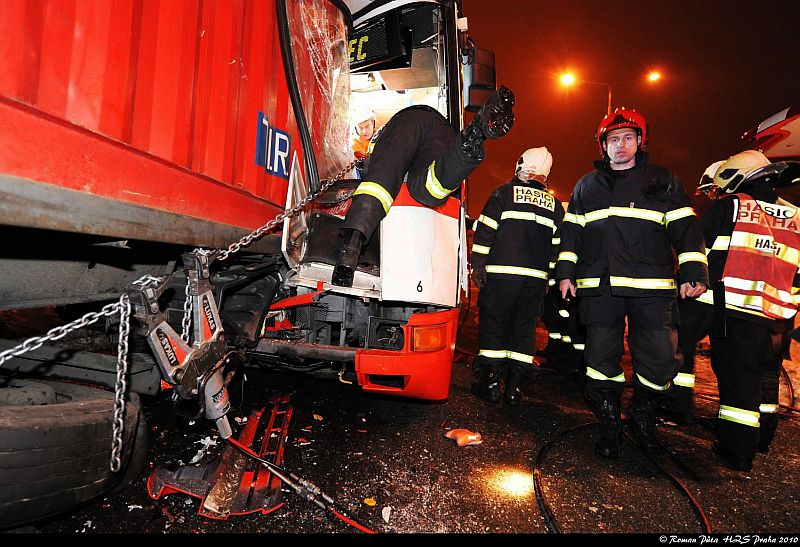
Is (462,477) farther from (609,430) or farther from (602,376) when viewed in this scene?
(602,376)

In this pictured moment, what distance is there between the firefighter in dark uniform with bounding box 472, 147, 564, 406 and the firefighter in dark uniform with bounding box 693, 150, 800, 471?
119cm

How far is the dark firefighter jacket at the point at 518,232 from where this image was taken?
11.2 feet

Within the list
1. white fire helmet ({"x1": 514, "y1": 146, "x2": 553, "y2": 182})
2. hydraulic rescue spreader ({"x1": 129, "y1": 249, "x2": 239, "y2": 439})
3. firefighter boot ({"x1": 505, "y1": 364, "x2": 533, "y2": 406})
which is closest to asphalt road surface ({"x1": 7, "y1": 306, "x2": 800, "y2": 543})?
firefighter boot ({"x1": 505, "y1": 364, "x2": 533, "y2": 406})

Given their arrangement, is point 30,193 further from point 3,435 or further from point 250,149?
point 250,149

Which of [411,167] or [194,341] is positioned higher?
[411,167]

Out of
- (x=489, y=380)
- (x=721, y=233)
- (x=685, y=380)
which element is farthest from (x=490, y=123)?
(x=685, y=380)

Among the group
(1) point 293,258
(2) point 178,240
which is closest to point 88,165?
(2) point 178,240

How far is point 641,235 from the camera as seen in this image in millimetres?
2703

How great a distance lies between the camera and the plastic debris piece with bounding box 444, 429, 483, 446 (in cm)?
254

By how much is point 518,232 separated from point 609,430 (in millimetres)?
1715

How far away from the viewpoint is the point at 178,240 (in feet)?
4.82

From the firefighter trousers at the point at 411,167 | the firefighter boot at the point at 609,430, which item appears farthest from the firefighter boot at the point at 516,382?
the firefighter trousers at the point at 411,167

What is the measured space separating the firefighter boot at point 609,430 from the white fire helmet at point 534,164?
207 cm

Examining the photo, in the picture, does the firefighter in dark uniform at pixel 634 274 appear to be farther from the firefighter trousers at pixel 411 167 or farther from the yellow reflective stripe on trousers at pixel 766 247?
the firefighter trousers at pixel 411 167
